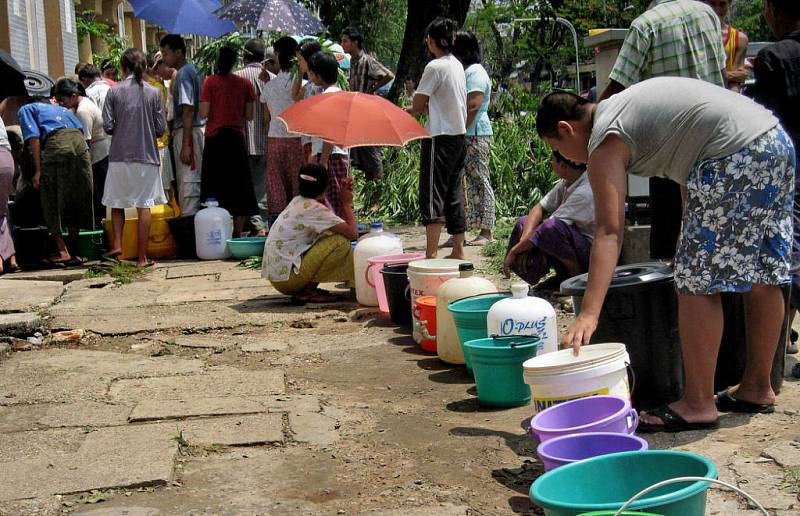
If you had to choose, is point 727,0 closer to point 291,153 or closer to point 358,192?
point 291,153

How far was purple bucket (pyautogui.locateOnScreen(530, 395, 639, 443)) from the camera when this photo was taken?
11.0ft

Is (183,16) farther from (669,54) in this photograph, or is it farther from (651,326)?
(651,326)

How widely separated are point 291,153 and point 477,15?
2307cm

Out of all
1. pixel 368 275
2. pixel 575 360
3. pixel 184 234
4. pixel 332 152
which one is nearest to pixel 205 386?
pixel 368 275

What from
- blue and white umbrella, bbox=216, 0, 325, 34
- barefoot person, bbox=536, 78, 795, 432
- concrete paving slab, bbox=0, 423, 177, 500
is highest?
blue and white umbrella, bbox=216, 0, 325, 34

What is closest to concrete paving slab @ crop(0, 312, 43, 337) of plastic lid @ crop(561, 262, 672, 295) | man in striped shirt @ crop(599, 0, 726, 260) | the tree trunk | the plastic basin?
the plastic basin

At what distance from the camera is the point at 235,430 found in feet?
14.3

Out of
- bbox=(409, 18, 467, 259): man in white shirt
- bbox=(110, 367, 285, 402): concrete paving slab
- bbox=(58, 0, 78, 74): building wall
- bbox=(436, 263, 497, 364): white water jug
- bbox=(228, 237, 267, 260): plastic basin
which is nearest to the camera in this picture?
bbox=(110, 367, 285, 402): concrete paving slab

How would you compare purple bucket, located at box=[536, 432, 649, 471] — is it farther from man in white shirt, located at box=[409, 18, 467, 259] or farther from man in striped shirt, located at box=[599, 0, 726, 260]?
man in white shirt, located at box=[409, 18, 467, 259]

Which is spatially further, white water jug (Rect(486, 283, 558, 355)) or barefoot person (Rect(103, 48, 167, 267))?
barefoot person (Rect(103, 48, 167, 267))

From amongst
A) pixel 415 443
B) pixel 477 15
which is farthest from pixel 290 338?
pixel 477 15

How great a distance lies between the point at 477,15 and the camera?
31.4 metres

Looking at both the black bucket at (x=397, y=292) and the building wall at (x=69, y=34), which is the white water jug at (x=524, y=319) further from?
the building wall at (x=69, y=34)

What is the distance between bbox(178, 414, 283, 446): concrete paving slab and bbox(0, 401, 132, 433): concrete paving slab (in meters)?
0.38
